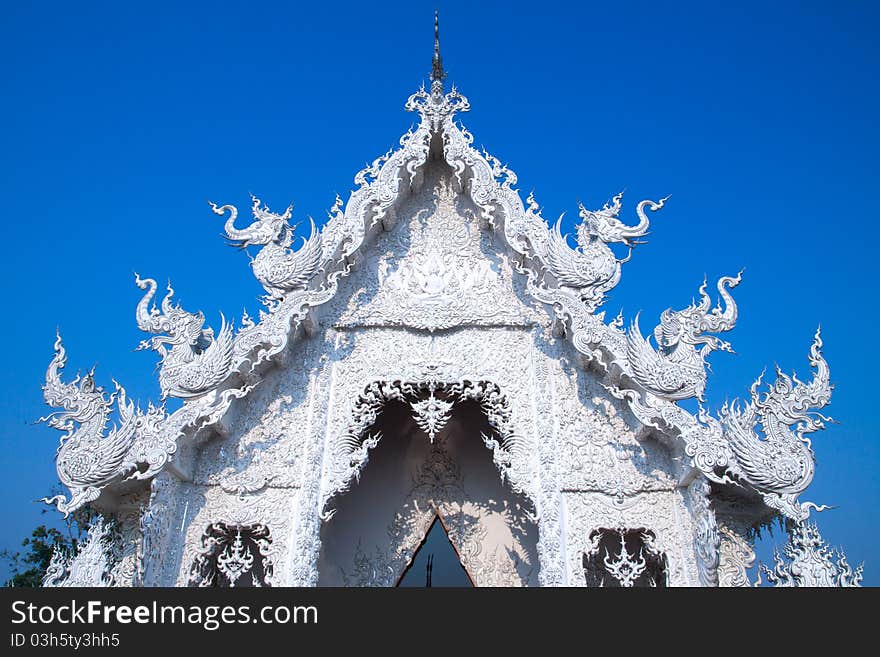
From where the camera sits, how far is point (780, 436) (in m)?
4.50

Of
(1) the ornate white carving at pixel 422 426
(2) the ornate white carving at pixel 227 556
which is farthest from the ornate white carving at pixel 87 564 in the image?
(1) the ornate white carving at pixel 422 426

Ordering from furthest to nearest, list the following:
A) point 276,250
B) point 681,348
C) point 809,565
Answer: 1. point 276,250
2. point 681,348
3. point 809,565

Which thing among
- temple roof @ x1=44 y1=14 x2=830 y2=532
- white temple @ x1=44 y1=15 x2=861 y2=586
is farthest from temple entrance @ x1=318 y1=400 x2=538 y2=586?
temple roof @ x1=44 y1=14 x2=830 y2=532

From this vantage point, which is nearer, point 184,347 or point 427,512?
point 184,347

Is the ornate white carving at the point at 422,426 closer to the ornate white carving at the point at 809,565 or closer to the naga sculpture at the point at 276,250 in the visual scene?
the naga sculpture at the point at 276,250

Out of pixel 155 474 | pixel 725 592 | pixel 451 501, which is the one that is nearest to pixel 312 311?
pixel 155 474

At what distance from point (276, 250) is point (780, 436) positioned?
4.01 m

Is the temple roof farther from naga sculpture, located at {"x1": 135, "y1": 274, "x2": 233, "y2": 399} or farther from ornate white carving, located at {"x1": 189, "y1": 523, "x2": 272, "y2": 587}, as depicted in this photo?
ornate white carving, located at {"x1": 189, "y1": 523, "x2": 272, "y2": 587}

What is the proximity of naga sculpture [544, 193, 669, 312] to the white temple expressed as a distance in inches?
0.6

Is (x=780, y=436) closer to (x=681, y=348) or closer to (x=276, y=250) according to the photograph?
(x=681, y=348)

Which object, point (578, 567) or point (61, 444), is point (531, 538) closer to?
point (578, 567)

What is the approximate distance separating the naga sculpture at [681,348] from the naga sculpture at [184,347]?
10.1 ft

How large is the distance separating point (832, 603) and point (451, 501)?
11.8 feet

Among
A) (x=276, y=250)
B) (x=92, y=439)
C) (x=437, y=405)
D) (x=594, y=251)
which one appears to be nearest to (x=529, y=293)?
(x=594, y=251)
